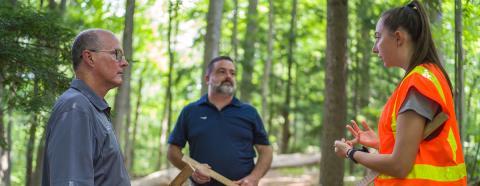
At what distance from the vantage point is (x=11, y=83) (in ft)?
20.3

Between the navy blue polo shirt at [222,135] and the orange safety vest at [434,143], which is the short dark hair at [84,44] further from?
the navy blue polo shirt at [222,135]

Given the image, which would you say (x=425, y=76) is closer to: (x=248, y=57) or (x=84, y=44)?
(x=84, y=44)

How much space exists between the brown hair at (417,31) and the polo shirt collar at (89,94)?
5.23ft

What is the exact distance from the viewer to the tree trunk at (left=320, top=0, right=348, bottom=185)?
249 inches

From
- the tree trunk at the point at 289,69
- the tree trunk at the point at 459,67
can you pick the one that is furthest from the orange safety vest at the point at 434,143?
the tree trunk at the point at 289,69

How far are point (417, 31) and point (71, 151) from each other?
6.07 ft

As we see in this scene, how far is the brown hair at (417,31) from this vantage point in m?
2.82

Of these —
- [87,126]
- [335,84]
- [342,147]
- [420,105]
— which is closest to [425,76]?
[420,105]

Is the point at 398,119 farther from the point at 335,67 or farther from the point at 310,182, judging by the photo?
the point at 310,182

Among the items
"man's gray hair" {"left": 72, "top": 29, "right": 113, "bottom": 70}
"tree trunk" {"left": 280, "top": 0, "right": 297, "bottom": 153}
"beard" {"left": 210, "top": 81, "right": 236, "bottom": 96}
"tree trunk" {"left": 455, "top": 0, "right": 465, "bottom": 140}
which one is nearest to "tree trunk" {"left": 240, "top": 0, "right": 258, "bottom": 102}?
"tree trunk" {"left": 280, "top": 0, "right": 297, "bottom": 153}

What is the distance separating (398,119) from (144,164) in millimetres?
29996

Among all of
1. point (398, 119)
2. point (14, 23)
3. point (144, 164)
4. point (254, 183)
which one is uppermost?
point (14, 23)

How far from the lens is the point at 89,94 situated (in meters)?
2.87

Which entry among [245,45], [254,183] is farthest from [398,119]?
[245,45]
